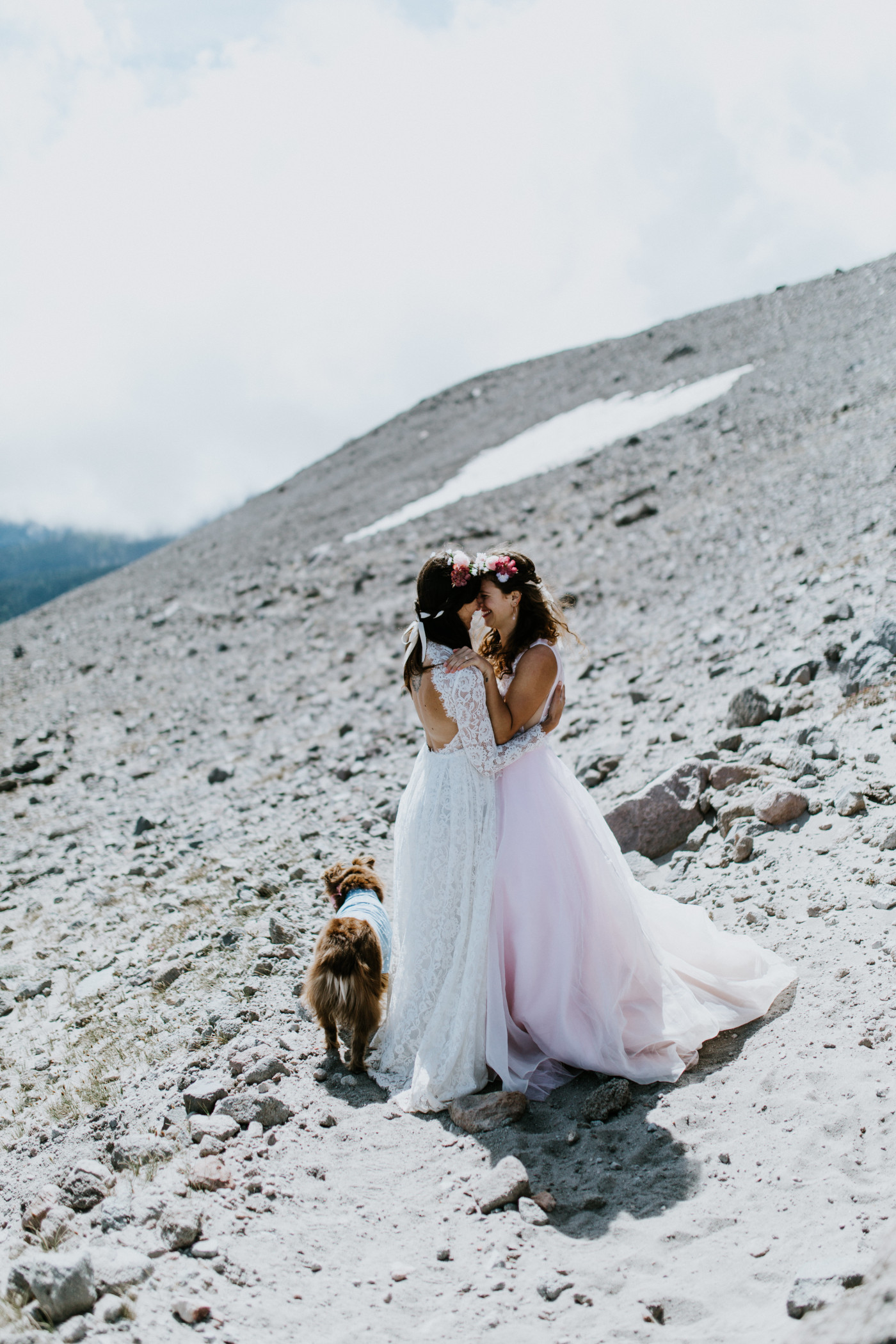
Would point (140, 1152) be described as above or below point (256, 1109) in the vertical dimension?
above

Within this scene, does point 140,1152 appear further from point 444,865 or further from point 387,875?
point 387,875

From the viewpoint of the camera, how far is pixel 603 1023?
4699mm

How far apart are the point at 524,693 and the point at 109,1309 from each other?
317cm

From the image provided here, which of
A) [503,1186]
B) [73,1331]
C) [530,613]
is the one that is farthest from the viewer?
[530,613]

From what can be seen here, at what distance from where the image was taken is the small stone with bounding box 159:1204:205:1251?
3477 mm

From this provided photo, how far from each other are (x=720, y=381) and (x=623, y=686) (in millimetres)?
16724

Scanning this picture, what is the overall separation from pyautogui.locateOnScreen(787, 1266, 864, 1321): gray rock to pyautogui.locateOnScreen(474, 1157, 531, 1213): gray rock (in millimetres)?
1241

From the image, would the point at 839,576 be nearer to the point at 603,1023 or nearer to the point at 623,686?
the point at 623,686

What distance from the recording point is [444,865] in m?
4.96

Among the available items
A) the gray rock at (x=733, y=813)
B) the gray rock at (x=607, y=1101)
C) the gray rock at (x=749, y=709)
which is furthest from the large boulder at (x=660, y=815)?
the gray rock at (x=607, y=1101)

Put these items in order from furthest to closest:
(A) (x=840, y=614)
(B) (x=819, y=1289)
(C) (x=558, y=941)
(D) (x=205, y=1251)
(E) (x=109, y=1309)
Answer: (A) (x=840, y=614) < (C) (x=558, y=941) < (D) (x=205, y=1251) < (E) (x=109, y=1309) < (B) (x=819, y=1289)

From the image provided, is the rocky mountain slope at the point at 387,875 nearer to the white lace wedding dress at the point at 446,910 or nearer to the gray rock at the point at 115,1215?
the gray rock at the point at 115,1215

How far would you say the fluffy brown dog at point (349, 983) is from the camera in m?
5.00

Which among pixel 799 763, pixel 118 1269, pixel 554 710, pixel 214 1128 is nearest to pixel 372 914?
pixel 214 1128
